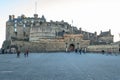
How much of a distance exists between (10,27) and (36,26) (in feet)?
54.6

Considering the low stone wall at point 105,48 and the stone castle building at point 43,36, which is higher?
the stone castle building at point 43,36

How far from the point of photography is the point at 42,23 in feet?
511

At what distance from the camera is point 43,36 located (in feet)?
501

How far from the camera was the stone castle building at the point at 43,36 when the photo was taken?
141 m

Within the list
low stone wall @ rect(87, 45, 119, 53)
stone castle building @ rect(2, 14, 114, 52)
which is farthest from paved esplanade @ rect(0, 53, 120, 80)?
stone castle building @ rect(2, 14, 114, 52)

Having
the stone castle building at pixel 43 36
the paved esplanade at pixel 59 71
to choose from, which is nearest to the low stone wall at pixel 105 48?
the stone castle building at pixel 43 36

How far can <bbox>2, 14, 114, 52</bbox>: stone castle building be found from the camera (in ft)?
461

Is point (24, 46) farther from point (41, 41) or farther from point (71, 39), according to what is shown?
point (71, 39)

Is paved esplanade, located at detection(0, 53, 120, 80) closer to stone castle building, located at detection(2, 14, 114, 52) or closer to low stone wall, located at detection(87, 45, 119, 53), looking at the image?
low stone wall, located at detection(87, 45, 119, 53)

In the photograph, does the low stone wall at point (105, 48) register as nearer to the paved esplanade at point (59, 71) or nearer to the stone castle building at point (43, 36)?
the stone castle building at point (43, 36)

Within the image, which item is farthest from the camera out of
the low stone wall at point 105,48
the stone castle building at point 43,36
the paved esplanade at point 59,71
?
the stone castle building at point 43,36

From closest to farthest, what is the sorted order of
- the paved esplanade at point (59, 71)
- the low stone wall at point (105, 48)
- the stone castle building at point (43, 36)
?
the paved esplanade at point (59, 71) < the low stone wall at point (105, 48) < the stone castle building at point (43, 36)

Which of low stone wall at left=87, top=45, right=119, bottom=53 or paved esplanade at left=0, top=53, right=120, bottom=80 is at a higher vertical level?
low stone wall at left=87, top=45, right=119, bottom=53

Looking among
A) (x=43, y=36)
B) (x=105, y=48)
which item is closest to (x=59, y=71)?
(x=105, y=48)
